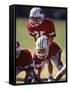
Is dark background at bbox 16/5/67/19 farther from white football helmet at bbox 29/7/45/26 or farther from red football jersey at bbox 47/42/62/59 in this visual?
red football jersey at bbox 47/42/62/59

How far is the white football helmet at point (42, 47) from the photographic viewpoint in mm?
2527

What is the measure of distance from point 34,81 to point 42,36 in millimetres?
317

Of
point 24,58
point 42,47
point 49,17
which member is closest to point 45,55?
point 42,47

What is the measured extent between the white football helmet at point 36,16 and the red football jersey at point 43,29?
0.09 feet

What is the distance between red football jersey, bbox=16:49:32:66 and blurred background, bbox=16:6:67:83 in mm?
34

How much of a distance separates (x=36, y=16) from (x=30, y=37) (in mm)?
151

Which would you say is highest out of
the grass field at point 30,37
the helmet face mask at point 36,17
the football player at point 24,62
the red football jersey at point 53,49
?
the helmet face mask at point 36,17

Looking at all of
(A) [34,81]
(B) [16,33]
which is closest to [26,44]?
(B) [16,33]

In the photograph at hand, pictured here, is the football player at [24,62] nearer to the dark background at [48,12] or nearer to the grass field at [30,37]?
the grass field at [30,37]

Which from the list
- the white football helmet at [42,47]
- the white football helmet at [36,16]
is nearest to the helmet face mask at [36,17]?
the white football helmet at [36,16]

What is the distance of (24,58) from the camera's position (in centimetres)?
248
